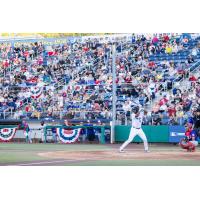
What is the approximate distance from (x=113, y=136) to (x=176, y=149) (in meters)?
1.46

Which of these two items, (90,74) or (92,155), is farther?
(90,74)

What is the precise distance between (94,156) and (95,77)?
4358mm

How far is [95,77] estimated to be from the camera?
13172mm

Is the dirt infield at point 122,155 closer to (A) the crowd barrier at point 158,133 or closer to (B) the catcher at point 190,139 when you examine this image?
(B) the catcher at point 190,139

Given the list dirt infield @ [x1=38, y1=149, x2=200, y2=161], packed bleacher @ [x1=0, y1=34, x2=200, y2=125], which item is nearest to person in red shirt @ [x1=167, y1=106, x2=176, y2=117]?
packed bleacher @ [x1=0, y1=34, x2=200, y2=125]

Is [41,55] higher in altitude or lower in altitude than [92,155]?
higher

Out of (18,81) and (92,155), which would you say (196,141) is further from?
(18,81)

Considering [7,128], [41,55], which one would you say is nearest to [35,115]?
[7,128]

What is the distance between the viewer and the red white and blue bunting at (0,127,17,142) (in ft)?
36.0

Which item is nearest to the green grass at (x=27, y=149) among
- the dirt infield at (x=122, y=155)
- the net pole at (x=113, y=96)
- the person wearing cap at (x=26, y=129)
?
the dirt infield at (x=122, y=155)

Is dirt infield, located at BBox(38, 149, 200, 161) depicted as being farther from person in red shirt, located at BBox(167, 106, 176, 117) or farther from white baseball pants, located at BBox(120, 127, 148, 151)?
person in red shirt, located at BBox(167, 106, 176, 117)

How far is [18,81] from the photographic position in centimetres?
1320

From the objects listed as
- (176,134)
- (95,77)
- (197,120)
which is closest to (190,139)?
(176,134)

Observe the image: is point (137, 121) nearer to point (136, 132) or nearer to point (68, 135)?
point (136, 132)
